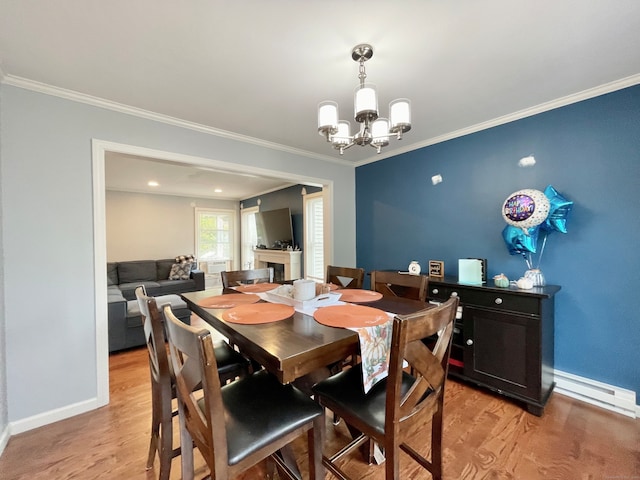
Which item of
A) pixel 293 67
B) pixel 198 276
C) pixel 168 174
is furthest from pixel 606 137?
pixel 198 276

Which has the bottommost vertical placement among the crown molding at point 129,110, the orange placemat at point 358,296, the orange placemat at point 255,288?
the orange placemat at point 358,296

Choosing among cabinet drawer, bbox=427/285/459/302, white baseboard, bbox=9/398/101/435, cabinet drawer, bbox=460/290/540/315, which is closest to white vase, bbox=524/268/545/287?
cabinet drawer, bbox=460/290/540/315

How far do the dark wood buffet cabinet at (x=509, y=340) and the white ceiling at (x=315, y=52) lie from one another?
152 cm

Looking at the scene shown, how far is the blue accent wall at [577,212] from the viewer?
6.52 feet

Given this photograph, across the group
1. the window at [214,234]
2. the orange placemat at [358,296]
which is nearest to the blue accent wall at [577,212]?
the orange placemat at [358,296]

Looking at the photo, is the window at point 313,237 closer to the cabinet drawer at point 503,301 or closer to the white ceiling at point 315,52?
the white ceiling at point 315,52

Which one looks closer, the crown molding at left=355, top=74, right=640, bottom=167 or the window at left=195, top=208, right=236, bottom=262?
the crown molding at left=355, top=74, right=640, bottom=167

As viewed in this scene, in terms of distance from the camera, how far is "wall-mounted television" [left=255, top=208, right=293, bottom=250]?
17.1 ft

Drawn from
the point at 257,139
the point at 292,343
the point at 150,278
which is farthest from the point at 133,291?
the point at 292,343

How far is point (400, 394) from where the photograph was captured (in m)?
1.11

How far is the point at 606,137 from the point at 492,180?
2.55ft

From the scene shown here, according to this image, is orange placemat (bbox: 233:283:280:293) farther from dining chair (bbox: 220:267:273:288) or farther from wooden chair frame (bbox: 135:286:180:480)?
wooden chair frame (bbox: 135:286:180:480)

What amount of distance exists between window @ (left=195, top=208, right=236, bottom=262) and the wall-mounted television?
1.46m

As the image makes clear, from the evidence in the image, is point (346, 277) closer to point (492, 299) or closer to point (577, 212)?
point (492, 299)
